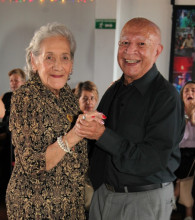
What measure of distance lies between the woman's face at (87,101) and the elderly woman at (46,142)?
2.26 meters

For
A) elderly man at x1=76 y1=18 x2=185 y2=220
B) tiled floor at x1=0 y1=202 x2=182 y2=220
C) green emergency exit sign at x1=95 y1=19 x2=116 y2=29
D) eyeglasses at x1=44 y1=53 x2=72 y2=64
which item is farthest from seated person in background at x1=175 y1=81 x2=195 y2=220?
eyeglasses at x1=44 y1=53 x2=72 y2=64

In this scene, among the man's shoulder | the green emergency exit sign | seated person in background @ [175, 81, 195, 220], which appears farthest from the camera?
the green emergency exit sign

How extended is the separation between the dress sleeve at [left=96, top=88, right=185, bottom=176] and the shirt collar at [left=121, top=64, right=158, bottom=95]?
0.16 m

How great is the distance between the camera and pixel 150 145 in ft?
5.46

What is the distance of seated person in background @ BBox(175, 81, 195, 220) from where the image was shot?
12.7ft

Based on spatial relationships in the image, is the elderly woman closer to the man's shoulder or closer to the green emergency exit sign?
the man's shoulder

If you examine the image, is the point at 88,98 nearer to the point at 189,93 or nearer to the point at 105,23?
the point at 189,93

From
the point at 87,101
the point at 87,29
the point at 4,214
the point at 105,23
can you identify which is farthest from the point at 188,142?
the point at 87,29

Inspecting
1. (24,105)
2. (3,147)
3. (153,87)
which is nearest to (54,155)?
(24,105)

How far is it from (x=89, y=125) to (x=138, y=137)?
0.32 metres

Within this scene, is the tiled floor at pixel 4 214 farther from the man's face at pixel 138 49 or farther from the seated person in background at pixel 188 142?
the man's face at pixel 138 49

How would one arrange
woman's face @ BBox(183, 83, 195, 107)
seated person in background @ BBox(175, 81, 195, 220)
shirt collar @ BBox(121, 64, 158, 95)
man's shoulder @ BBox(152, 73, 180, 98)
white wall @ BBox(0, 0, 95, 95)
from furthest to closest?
white wall @ BBox(0, 0, 95, 95), woman's face @ BBox(183, 83, 195, 107), seated person in background @ BBox(175, 81, 195, 220), shirt collar @ BBox(121, 64, 158, 95), man's shoulder @ BBox(152, 73, 180, 98)

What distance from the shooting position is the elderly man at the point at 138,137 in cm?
165

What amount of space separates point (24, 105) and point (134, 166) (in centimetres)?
63
